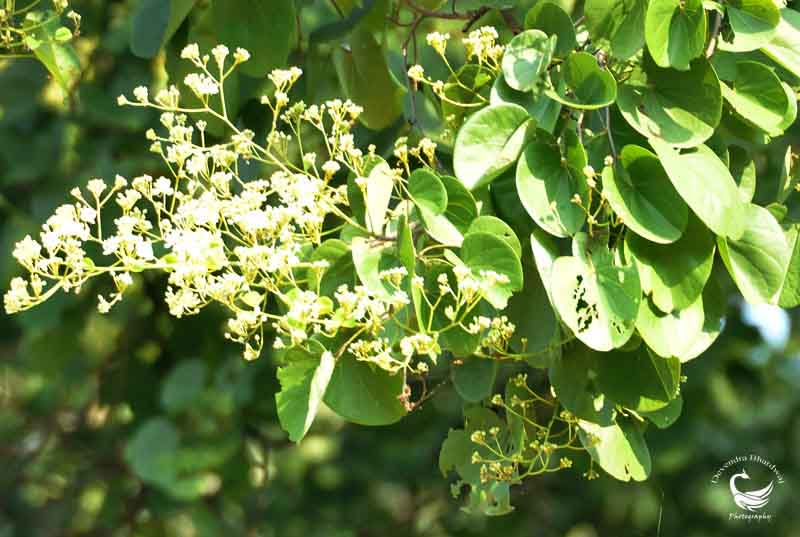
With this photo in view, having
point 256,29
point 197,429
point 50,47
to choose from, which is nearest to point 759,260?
point 256,29

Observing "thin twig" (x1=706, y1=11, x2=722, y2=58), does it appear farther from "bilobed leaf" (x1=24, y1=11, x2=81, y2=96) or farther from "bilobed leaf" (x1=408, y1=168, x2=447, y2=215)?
"bilobed leaf" (x1=24, y1=11, x2=81, y2=96)

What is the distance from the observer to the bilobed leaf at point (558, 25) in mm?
739

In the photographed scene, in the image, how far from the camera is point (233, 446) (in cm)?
165

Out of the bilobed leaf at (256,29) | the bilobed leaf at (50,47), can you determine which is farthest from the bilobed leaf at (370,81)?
the bilobed leaf at (50,47)

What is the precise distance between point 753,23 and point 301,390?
363 millimetres

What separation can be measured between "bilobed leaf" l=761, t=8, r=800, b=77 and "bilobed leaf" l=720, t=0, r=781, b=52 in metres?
0.03

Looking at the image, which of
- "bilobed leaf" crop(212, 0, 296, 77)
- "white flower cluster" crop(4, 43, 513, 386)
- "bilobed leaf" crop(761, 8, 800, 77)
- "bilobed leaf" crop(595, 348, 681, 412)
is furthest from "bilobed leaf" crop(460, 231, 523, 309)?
"bilobed leaf" crop(212, 0, 296, 77)

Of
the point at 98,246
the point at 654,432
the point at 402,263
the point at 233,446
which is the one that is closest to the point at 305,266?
the point at 402,263

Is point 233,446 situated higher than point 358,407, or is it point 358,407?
point 358,407

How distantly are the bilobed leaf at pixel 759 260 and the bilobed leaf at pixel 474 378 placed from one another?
0.18 m

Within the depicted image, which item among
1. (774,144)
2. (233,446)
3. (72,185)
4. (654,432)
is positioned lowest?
(654,432)

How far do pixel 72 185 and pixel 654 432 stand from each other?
92 centimetres

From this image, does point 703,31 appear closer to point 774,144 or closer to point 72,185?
point 774,144

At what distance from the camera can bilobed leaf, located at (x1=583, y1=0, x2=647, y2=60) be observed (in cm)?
72
